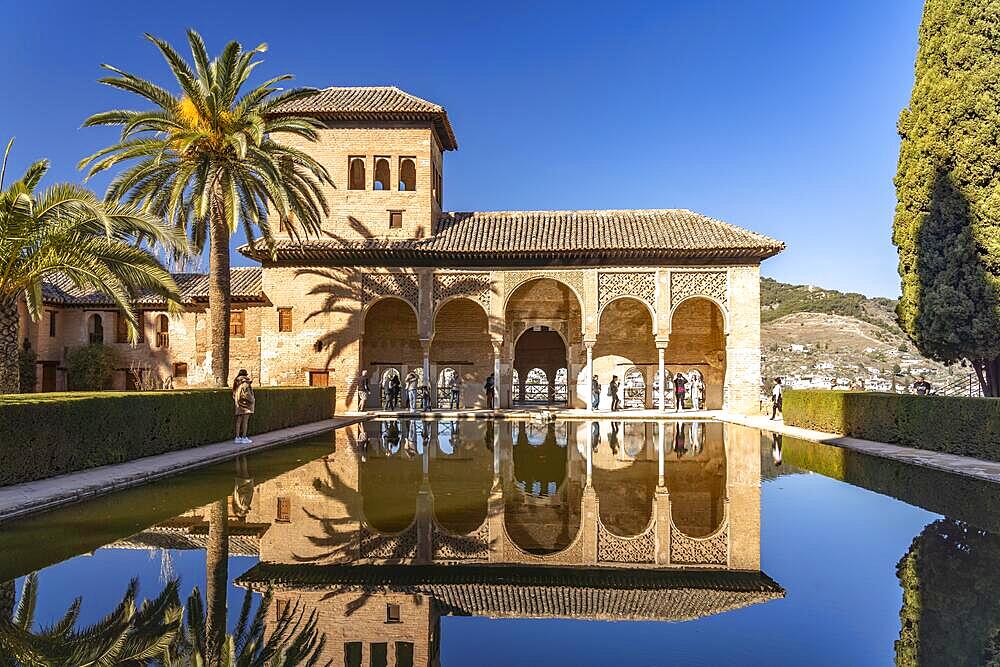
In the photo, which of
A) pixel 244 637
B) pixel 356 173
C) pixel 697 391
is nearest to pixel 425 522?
pixel 244 637

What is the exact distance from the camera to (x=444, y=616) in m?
4.37

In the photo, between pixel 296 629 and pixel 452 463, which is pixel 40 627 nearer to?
pixel 296 629

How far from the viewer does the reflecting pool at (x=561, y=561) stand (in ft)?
13.2

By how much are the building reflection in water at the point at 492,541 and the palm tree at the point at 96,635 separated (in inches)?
25.4

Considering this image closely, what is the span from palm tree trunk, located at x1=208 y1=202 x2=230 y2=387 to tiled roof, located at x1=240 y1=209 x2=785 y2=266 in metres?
6.00

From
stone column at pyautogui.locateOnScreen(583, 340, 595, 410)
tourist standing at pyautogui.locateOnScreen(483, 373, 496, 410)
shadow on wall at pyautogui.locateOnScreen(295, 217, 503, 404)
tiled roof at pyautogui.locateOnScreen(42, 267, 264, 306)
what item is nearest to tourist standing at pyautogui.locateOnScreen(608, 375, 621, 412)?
stone column at pyautogui.locateOnScreen(583, 340, 595, 410)

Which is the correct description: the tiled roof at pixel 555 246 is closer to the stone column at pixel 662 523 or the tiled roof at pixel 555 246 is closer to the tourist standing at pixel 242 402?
the tourist standing at pixel 242 402

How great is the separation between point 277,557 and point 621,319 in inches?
929

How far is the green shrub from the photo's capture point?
26.4 m

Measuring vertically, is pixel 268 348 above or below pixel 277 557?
above

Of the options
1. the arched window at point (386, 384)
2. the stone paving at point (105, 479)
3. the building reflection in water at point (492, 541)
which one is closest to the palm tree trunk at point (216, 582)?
the building reflection in water at point (492, 541)

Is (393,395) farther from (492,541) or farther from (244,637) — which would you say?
(244,637)

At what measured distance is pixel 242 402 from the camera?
47.9 ft

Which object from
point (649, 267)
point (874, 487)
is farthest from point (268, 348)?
point (874, 487)
